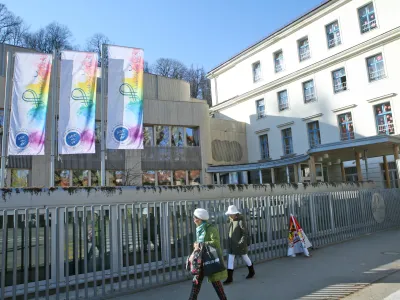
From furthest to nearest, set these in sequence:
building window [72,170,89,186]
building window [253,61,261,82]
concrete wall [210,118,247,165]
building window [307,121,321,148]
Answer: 1. building window [253,61,261,82]
2. concrete wall [210,118,247,165]
3. building window [307,121,321,148]
4. building window [72,170,89,186]

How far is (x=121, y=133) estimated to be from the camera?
13.6 meters

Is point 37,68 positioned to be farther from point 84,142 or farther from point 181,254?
point 181,254

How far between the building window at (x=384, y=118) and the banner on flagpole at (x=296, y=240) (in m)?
18.4

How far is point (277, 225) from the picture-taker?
384 inches

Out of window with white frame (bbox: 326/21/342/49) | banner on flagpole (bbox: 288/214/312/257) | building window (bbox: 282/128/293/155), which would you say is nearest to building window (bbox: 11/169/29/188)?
banner on flagpole (bbox: 288/214/312/257)

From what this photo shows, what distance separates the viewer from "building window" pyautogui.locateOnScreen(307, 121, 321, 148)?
1156 inches

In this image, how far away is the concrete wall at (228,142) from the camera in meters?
29.8

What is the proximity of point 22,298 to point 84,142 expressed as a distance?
27.1 feet

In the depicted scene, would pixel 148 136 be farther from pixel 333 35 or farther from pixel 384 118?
pixel 333 35

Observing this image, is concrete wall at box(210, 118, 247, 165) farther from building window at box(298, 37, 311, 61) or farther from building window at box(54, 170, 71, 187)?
building window at box(54, 170, 71, 187)

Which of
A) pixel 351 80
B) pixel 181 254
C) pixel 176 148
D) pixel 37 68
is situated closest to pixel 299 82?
pixel 351 80

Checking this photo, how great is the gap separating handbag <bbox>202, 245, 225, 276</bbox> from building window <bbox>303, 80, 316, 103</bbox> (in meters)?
27.3

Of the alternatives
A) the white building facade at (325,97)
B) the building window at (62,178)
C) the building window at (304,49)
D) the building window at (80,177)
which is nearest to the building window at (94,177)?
the building window at (80,177)

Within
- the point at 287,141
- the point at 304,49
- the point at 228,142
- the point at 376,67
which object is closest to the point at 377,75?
the point at 376,67
